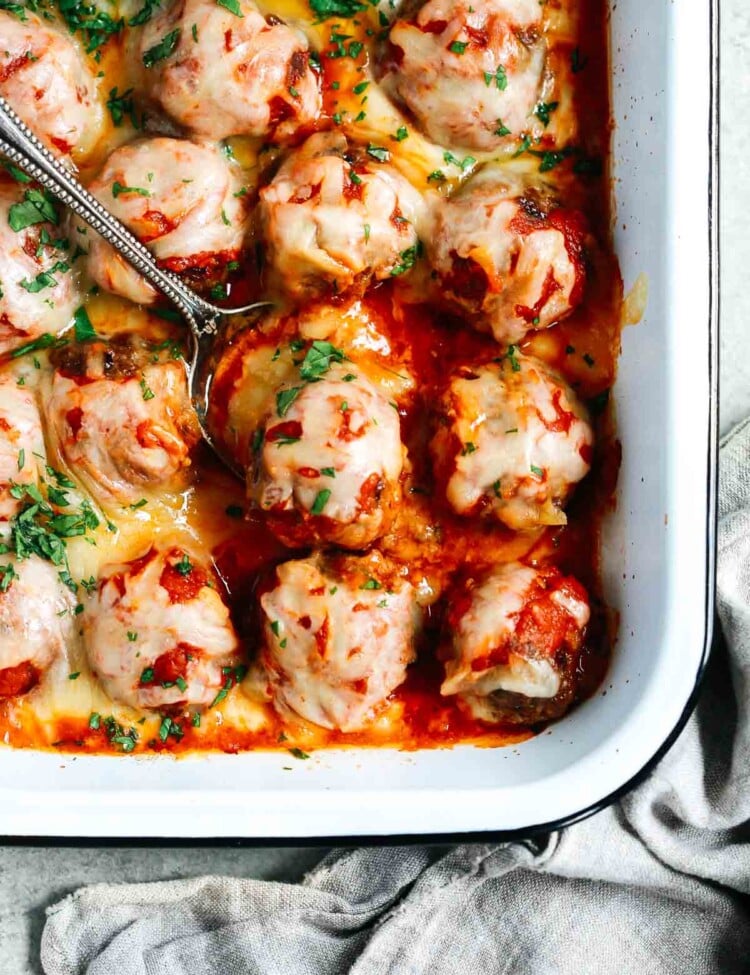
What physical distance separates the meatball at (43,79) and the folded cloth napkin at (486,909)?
2.36 m

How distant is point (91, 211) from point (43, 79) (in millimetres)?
453

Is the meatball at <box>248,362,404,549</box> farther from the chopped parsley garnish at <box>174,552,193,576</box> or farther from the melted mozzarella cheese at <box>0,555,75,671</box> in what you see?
the melted mozzarella cheese at <box>0,555,75,671</box>

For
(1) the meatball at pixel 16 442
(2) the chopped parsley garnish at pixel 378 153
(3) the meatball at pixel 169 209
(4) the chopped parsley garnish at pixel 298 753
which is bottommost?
(4) the chopped parsley garnish at pixel 298 753

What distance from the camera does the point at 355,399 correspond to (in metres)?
2.90

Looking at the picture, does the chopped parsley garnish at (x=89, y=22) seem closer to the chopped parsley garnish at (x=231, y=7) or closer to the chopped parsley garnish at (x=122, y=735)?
the chopped parsley garnish at (x=231, y=7)

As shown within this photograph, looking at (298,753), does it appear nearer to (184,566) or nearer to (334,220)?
(184,566)

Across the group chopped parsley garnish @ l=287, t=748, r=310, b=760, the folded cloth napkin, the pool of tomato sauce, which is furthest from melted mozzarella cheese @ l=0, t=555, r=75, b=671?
the folded cloth napkin

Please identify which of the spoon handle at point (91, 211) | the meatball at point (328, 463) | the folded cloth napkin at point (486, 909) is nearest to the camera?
the spoon handle at point (91, 211)

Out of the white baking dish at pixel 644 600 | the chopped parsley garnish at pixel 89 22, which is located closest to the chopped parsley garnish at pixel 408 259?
the white baking dish at pixel 644 600

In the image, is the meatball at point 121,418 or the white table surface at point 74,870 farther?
the white table surface at point 74,870

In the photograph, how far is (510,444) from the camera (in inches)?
116

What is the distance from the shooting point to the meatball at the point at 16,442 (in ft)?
10.1

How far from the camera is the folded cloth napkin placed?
334 cm

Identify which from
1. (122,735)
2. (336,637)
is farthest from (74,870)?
(336,637)
